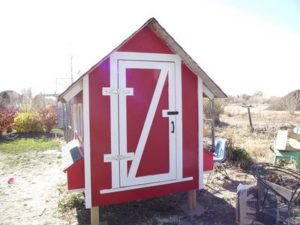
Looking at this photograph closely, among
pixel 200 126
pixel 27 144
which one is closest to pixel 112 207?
pixel 200 126

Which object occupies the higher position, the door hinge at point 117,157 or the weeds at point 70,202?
the door hinge at point 117,157

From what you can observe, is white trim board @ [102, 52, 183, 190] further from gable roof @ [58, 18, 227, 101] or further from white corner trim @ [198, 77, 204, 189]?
white corner trim @ [198, 77, 204, 189]

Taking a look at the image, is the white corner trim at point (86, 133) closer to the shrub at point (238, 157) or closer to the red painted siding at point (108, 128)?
the red painted siding at point (108, 128)

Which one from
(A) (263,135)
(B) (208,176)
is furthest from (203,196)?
(A) (263,135)

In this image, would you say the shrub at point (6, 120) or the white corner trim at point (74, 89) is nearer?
the white corner trim at point (74, 89)

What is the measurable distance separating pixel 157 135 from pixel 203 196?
2177mm

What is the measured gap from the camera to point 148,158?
5477 millimetres

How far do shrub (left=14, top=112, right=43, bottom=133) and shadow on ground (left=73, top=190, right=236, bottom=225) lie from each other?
41.7 ft

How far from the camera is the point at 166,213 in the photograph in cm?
A: 588

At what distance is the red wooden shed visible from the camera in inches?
199

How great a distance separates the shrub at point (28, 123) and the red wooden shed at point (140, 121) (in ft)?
43.9

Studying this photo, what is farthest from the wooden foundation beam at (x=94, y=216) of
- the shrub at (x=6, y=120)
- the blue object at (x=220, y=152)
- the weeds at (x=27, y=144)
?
the shrub at (x=6, y=120)

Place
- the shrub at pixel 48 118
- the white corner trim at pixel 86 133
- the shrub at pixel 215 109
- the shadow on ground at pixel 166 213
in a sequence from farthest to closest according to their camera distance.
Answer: the shrub at pixel 215 109
the shrub at pixel 48 118
the shadow on ground at pixel 166 213
the white corner trim at pixel 86 133

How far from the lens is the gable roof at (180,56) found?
196 inches
